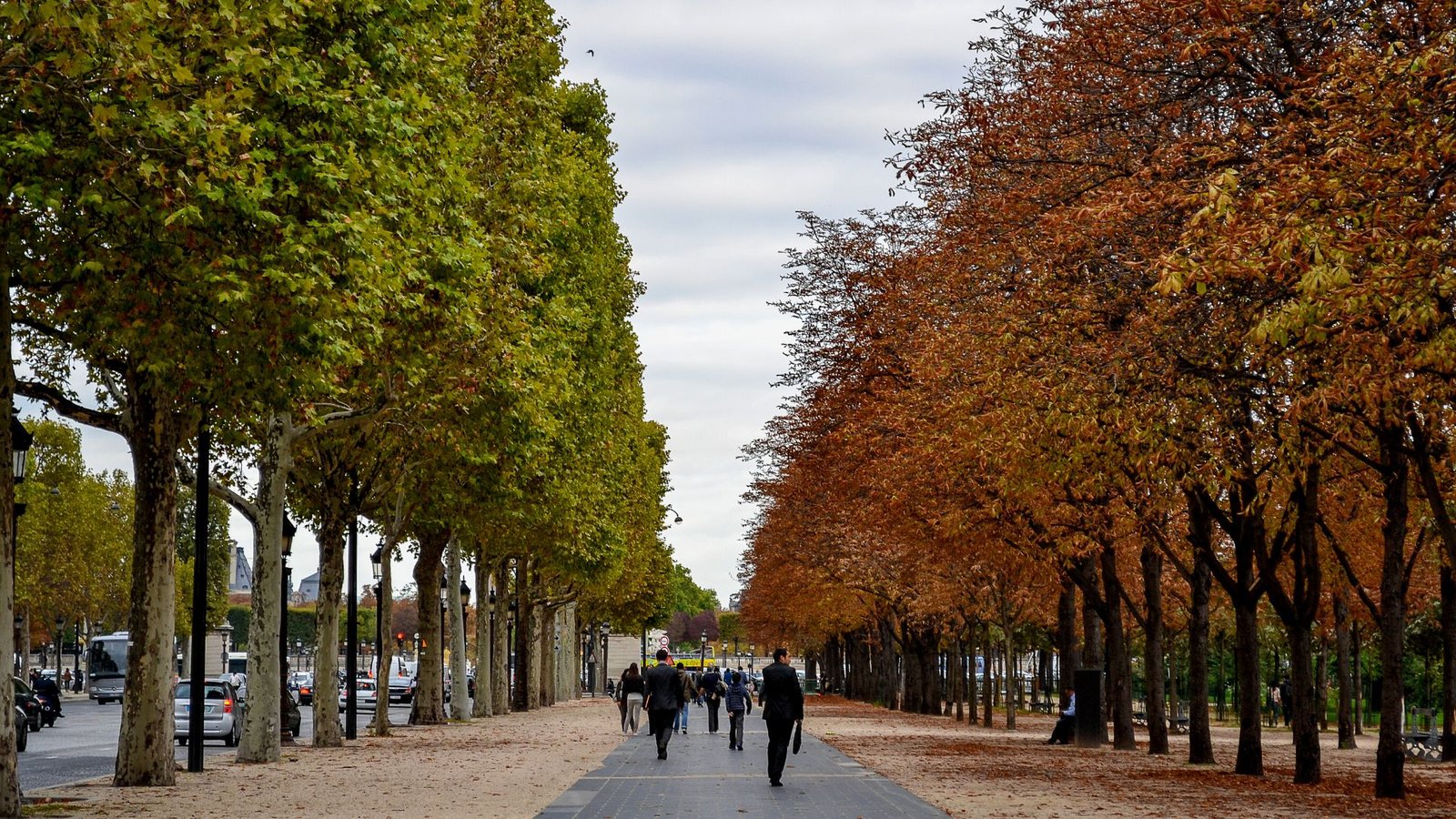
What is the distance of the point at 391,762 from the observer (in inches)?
1126

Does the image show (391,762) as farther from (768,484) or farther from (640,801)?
(768,484)

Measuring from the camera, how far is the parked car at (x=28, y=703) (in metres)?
40.8

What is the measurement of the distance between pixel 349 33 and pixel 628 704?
89.2ft

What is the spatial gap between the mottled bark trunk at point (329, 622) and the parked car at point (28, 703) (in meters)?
9.54

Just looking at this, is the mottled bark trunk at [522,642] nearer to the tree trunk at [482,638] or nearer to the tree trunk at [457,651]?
the tree trunk at [482,638]

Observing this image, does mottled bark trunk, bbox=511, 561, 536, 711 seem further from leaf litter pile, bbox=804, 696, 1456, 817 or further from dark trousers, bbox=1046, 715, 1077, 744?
dark trousers, bbox=1046, 715, 1077, 744

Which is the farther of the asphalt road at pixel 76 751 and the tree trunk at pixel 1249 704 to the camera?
the asphalt road at pixel 76 751

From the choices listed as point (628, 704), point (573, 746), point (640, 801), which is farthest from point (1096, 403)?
point (628, 704)

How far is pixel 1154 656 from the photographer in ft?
106

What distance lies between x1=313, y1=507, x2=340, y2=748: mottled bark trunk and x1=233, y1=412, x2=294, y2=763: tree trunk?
360 centimetres

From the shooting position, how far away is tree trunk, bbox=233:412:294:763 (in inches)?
1064

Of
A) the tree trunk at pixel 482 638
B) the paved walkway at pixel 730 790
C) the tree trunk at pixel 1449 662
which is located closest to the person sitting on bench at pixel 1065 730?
the paved walkway at pixel 730 790

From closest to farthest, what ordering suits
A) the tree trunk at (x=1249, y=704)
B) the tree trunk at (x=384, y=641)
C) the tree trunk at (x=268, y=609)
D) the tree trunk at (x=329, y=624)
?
the tree trunk at (x=1249, y=704) < the tree trunk at (x=268, y=609) < the tree trunk at (x=329, y=624) < the tree trunk at (x=384, y=641)

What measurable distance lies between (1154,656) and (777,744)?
1169 cm
